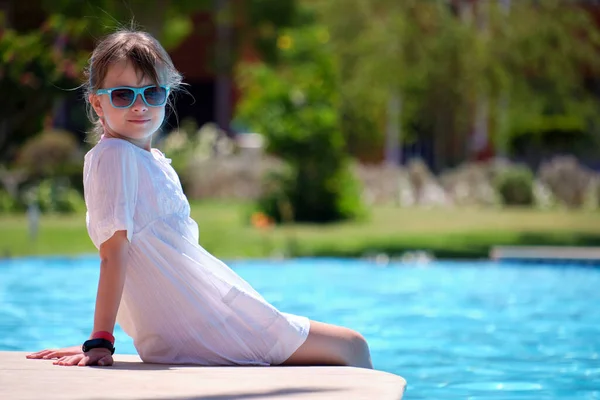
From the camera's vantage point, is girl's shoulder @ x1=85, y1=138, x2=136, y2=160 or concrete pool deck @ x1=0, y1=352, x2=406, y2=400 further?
girl's shoulder @ x1=85, y1=138, x2=136, y2=160

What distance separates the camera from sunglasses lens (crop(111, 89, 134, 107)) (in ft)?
12.5

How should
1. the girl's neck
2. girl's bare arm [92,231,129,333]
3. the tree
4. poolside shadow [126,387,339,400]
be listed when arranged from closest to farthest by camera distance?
poolside shadow [126,387,339,400] < girl's bare arm [92,231,129,333] < the girl's neck < the tree

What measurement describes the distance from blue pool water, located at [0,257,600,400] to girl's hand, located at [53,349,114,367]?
2.14 metres

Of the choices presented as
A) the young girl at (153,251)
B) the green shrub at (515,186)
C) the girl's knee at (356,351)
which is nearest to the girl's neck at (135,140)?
the young girl at (153,251)

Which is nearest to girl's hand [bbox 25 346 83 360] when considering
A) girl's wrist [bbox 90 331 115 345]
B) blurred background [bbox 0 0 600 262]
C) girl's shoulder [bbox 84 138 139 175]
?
girl's wrist [bbox 90 331 115 345]

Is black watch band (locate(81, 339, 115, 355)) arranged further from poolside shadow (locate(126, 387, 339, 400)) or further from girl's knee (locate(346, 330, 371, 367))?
girl's knee (locate(346, 330, 371, 367))

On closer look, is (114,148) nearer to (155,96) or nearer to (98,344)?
(155,96)

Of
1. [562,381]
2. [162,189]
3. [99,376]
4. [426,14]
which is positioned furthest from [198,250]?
[426,14]

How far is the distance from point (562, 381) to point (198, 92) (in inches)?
1057

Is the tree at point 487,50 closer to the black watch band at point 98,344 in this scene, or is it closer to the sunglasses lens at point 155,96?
the sunglasses lens at point 155,96


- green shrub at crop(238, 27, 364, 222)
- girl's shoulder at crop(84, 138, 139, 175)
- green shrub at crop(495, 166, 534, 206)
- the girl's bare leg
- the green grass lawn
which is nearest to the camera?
girl's shoulder at crop(84, 138, 139, 175)

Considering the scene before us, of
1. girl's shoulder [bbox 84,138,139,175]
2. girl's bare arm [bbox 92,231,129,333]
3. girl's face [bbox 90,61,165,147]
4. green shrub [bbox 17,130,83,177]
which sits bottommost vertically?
girl's bare arm [bbox 92,231,129,333]

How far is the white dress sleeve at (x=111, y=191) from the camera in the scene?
12.2 ft

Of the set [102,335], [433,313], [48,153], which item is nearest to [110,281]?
[102,335]
